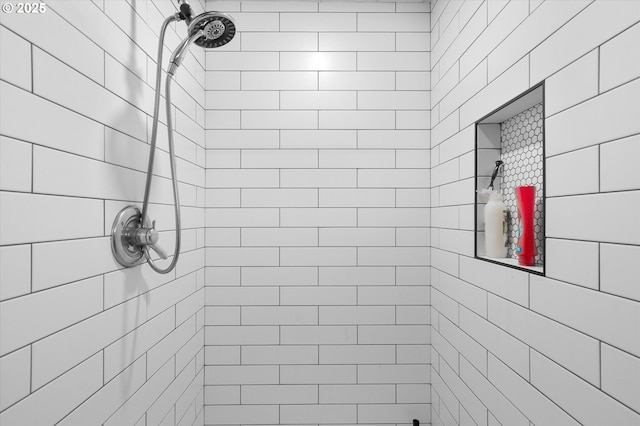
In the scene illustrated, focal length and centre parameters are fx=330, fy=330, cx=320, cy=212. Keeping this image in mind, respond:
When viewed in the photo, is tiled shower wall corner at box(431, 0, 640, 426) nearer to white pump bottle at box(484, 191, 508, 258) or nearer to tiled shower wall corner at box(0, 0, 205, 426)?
white pump bottle at box(484, 191, 508, 258)

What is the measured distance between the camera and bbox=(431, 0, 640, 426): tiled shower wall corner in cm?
57

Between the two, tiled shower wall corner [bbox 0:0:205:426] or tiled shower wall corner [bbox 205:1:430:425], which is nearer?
tiled shower wall corner [bbox 0:0:205:426]

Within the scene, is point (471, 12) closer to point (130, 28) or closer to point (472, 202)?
point (472, 202)

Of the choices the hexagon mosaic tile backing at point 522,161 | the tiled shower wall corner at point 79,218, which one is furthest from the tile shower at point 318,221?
the hexagon mosaic tile backing at point 522,161

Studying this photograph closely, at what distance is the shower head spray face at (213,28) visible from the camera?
0.91 meters

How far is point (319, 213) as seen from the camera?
1602mm

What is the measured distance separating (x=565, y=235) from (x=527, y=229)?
20 centimetres

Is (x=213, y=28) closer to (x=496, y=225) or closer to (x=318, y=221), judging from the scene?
(x=318, y=221)

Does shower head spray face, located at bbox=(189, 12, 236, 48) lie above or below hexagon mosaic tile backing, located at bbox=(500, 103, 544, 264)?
above

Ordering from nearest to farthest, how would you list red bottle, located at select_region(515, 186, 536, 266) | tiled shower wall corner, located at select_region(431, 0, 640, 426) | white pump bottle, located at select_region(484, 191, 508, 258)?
tiled shower wall corner, located at select_region(431, 0, 640, 426), red bottle, located at select_region(515, 186, 536, 266), white pump bottle, located at select_region(484, 191, 508, 258)

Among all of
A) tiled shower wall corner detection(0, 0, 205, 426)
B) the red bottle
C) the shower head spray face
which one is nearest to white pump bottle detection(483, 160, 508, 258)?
the red bottle

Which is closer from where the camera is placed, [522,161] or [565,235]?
[565,235]

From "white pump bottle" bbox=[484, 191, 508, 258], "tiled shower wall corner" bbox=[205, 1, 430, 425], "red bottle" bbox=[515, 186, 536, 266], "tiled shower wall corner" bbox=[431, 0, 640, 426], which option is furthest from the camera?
"tiled shower wall corner" bbox=[205, 1, 430, 425]

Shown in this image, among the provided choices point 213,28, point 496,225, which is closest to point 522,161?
point 496,225
